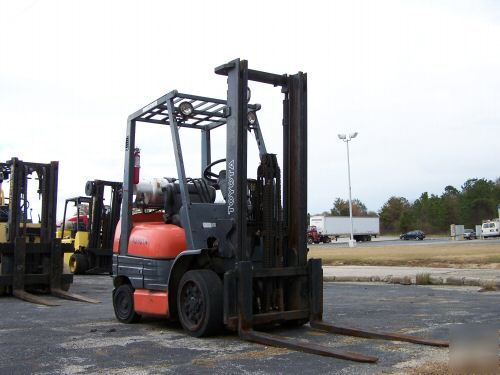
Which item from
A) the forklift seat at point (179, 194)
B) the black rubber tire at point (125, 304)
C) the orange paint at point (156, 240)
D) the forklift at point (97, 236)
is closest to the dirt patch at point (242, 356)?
the orange paint at point (156, 240)

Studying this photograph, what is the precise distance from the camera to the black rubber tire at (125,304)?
8.48 metres

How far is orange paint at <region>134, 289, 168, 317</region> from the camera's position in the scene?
7.67 meters

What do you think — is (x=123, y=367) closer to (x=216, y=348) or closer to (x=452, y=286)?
(x=216, y=348)

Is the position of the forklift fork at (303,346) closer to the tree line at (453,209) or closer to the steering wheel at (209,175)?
the steering wheel at (209,175)

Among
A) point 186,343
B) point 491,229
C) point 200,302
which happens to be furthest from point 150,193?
point 491,229

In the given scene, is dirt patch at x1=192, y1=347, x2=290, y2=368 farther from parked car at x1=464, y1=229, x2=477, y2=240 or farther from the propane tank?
parked car at x1=464, y1=229, x2=477, y2=240

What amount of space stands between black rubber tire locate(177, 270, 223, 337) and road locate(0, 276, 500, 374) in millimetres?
171

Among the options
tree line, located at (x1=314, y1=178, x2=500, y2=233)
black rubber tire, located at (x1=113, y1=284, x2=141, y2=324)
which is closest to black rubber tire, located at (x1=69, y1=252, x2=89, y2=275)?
black rubber tire, located at (x1=113, y1=284, x2=141, y2=324)

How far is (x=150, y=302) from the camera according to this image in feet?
26.1

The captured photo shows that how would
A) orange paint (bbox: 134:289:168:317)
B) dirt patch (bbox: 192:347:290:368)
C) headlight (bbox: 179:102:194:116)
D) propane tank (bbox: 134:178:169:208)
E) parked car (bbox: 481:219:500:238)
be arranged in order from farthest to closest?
parked car (bbox: 481:219:500:238) → propane tank (bbox: 134:178:169:208) → headlight (bbox: 179:102:194:116) → orange paint (bbox: 134:289:168:317) → dirt patch (bbox: 192:347:290:368)

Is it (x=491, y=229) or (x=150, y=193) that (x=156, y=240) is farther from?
(x=491, y=229)

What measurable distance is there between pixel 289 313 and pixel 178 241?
68.5 inches

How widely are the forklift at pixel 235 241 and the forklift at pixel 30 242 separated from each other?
18.0 feet

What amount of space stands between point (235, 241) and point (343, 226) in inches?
2897
